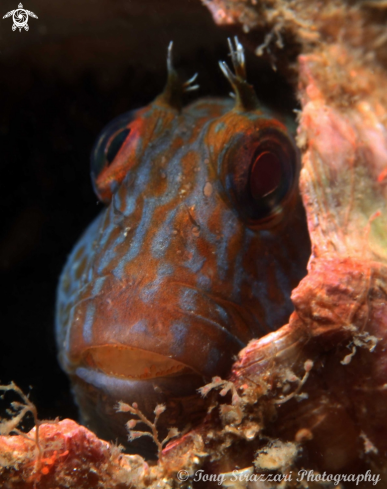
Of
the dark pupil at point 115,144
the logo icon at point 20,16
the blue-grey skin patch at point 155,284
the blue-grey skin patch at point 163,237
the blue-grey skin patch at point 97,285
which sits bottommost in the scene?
the blue-grey skin patch at point 155,284

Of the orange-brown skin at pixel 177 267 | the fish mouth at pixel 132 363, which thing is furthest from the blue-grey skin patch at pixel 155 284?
the fish mouth at pixel 132 363

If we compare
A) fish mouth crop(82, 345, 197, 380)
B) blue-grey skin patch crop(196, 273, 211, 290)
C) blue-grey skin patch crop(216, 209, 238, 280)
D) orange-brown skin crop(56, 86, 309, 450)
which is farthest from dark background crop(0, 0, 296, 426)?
blue-grey skin patch crop(196, 273, 211, 290)

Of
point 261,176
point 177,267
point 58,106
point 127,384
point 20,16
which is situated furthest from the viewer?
point 58,106

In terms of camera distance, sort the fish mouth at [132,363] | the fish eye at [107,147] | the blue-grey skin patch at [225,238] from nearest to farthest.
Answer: the fish mouth at [132,363], the blue-grey skin patch at [225,238], the fish eye at [107,147]

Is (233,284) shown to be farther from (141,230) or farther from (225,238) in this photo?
(141,230)

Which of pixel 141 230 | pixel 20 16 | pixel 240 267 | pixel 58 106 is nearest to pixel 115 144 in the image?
pixel 141 230

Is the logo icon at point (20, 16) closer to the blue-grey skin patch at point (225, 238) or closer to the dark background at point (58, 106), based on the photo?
the dark background at point (58, 106)
